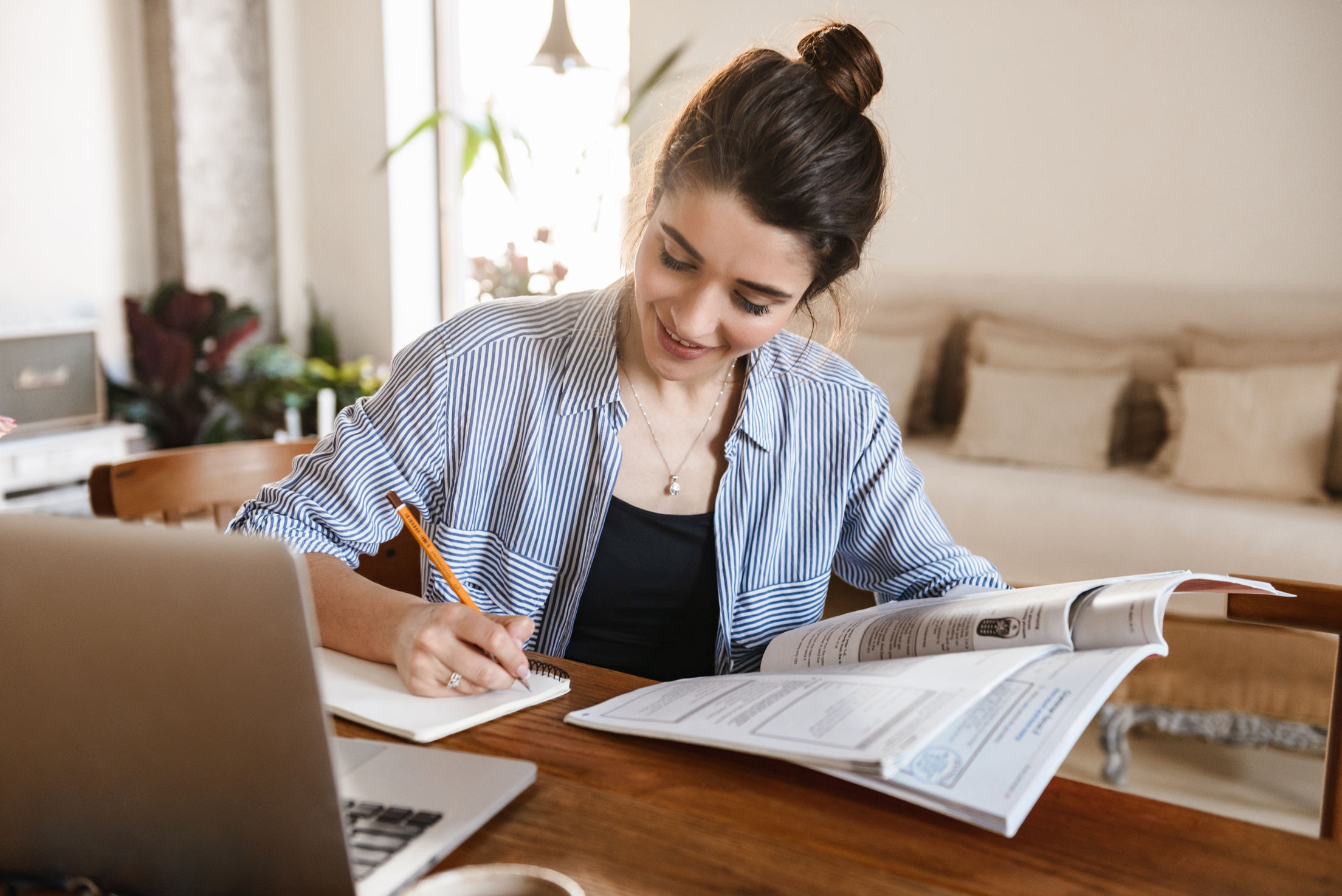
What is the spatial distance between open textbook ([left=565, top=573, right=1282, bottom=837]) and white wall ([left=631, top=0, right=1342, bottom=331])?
8.18 feet

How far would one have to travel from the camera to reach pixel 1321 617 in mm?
868

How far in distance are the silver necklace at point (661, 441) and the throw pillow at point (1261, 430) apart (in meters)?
2.25

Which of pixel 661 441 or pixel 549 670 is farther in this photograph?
pixel 661 441

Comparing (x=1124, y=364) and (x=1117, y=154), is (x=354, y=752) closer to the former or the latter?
(x=1124, y=364)

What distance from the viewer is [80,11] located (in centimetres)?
402

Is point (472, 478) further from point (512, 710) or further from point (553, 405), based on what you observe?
point (512, 710)

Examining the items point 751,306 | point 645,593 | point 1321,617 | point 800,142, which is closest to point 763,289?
point 751,306

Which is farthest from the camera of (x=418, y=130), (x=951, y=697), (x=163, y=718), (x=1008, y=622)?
(x=418, y=130)

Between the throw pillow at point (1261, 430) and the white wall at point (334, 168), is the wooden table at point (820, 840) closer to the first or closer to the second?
the throw pillow at point (1261, 430)

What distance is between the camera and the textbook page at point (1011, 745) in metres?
0.59

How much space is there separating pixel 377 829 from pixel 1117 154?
134 inches

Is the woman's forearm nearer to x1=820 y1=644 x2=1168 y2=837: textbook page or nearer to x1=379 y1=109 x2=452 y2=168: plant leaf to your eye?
x1=820 y1=644 x2=1168 y2=837: textbook page

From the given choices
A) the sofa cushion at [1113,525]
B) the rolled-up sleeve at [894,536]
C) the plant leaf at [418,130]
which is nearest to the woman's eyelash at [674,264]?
the rolled-up sleeve at [894,536]

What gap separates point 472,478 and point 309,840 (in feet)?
2.38
